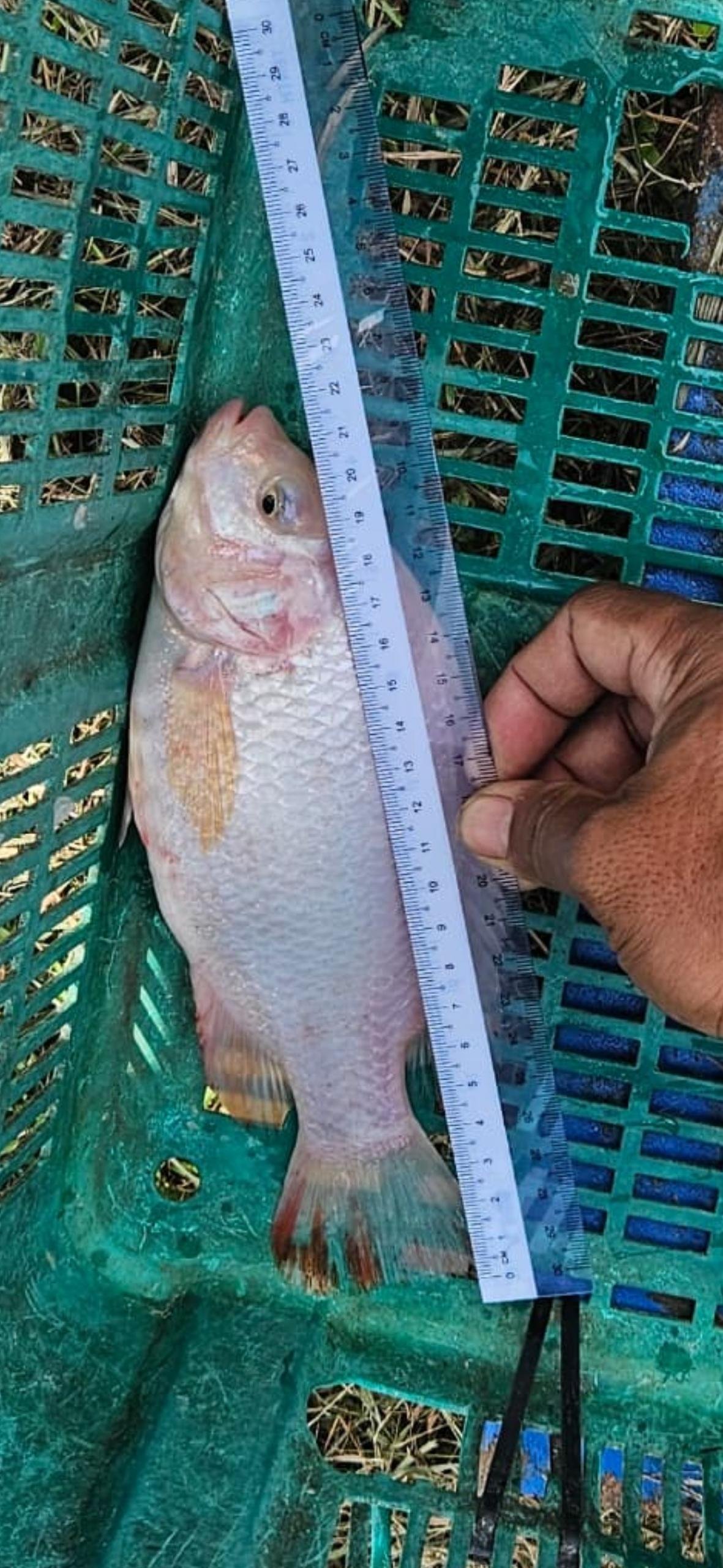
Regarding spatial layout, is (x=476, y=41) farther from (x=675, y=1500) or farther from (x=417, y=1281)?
(x=675, y=1500)

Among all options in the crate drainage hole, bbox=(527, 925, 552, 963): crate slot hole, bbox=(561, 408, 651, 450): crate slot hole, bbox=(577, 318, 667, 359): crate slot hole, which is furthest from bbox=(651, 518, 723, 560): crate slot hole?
the crate drainage hole

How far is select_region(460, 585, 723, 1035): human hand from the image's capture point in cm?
133

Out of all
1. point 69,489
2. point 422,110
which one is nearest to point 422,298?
point 422,110

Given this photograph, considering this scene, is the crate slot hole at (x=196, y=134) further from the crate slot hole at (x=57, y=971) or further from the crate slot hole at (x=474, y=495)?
the crate slot hole at (x=57, y=971)

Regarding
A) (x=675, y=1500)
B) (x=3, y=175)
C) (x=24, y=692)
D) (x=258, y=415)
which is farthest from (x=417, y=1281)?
(x=3, y=175)

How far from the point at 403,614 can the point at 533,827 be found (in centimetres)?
34

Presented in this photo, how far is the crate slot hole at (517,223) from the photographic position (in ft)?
5.98

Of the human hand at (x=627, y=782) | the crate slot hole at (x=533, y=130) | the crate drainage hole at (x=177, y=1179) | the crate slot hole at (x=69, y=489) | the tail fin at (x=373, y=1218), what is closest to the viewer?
the human hand at (x=627, y=782)

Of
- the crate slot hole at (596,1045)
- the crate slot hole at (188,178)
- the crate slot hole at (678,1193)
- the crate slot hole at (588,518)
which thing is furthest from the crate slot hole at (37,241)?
the crate slot hole at (678,1193)

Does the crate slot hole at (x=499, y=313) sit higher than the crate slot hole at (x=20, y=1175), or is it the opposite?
the crate slot hole at (x=499, y=313)

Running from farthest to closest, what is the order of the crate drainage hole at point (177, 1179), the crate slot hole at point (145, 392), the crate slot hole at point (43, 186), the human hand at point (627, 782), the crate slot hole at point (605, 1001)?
the crate drainage hole at point (177, 1179), the crate slot hole at point (605, 1001), the crate slot hole at point (145, 392), the crate slot hole at point (43, 186), the human hand at point (627, 782)

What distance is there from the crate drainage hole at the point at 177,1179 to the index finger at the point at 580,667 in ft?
2.56

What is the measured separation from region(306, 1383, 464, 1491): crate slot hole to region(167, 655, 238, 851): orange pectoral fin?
851mm

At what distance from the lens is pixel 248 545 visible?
5.61ft
